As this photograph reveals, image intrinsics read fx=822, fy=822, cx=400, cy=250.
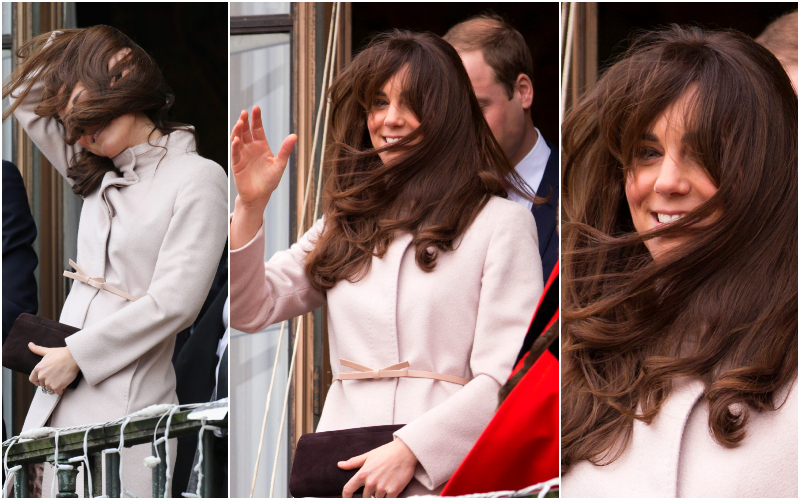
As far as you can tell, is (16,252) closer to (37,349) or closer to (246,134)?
(37,349)

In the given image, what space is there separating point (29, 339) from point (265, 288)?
0.50m

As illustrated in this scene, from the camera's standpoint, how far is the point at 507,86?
1.67m

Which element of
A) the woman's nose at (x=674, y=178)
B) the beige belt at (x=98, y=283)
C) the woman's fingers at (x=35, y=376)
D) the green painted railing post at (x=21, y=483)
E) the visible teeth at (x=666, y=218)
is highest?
the woman's nose at (x=674, y=178)

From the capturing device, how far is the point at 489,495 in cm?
139

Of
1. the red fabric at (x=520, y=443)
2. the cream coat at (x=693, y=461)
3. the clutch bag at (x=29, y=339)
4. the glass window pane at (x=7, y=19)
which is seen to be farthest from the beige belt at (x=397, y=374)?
the glass window pane at (x=7, y=19)

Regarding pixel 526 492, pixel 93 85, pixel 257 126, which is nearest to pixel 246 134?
pixel 257 126

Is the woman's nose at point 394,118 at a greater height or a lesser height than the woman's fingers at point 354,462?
greater

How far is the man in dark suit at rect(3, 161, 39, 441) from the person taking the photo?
1632mm

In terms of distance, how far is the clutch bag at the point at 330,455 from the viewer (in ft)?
4.56

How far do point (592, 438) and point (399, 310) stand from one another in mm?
392

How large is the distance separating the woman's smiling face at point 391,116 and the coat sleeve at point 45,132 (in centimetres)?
59

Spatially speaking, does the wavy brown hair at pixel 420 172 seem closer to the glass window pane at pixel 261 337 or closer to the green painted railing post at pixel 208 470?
the glass window pane at pixel 261 337

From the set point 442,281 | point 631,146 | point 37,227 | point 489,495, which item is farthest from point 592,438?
point 37,227

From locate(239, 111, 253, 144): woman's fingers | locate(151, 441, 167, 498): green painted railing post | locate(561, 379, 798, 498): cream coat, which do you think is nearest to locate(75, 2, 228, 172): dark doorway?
locate(239, 111, 253, 144): woman's fingers
